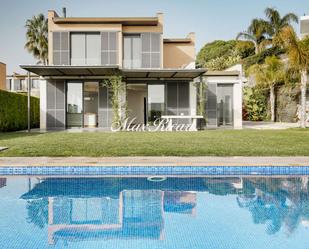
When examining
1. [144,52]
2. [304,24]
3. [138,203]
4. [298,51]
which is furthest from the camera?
[304,24]

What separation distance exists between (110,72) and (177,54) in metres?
7.33

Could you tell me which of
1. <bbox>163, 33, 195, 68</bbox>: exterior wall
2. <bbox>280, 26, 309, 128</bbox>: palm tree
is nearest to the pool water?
<bbox>280, 26, 309, 128</bbox>: palm tree

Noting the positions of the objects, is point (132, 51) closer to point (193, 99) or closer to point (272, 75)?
point (193, 99)

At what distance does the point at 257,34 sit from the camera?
43.6 metres

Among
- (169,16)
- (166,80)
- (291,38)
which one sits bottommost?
(166,80)

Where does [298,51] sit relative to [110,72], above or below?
above

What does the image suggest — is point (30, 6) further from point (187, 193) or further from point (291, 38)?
point (187, 193)

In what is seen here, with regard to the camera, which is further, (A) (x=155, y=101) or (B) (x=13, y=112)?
(A) (x=155, y=101)

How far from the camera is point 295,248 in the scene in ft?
12.0

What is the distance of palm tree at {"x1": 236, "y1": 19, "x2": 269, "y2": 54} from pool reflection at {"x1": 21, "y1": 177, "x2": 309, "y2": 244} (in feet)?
132

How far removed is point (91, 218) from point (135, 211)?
27.5 inches

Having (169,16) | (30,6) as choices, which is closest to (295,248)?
(169,16)

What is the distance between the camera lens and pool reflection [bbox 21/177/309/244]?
169 inches

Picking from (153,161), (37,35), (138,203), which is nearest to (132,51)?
(153,161)
